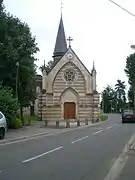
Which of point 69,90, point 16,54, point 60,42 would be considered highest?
point 60,42

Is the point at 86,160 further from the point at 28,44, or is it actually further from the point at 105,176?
the point at 28,44

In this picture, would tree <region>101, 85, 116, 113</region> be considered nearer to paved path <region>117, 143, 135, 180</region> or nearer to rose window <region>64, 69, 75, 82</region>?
rose window <region>64, 69, 75, 82</region>

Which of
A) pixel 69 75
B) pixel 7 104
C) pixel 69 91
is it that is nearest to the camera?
pixel 7 104

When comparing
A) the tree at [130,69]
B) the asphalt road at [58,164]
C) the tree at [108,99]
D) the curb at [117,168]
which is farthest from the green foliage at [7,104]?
the tree at [108,99]

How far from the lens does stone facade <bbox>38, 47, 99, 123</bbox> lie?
64625 mm

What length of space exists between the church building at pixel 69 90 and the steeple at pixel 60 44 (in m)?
9.20

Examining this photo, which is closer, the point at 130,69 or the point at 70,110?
the point at 70,110

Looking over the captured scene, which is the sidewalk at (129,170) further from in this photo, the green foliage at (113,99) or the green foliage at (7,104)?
the green foliage at (113,99)

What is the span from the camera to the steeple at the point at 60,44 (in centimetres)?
7481

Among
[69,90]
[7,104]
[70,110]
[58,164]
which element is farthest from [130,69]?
[58,164]

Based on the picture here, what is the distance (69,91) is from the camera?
6569 cm

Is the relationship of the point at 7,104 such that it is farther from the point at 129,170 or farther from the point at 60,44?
the point at 60,44

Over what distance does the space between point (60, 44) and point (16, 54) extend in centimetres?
3767

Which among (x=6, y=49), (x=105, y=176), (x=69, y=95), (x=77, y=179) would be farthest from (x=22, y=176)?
(x=69, y=95)
